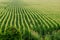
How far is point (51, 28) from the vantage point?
33.2 m

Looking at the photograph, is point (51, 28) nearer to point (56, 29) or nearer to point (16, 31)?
point (56, 29)

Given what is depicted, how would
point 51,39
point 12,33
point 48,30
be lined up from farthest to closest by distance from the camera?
point 48,30
point 51,39
point 12,33

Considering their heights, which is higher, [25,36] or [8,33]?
[8,33]

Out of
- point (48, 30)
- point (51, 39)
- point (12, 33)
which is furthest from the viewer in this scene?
point (48, 30)

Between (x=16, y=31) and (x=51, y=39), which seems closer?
(x=16, y=31)

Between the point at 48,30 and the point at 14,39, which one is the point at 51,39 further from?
the point at 48,30

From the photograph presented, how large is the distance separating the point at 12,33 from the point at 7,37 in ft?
2.53

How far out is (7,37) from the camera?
20.0 m

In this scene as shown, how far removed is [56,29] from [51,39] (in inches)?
417

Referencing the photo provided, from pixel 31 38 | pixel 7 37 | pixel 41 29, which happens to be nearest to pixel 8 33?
pixel 7 37

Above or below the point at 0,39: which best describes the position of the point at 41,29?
below

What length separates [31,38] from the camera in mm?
23734

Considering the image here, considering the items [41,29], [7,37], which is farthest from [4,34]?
[41,29]

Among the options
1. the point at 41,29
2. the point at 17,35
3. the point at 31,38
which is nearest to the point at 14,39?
the point at 17,35
